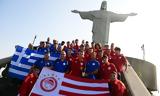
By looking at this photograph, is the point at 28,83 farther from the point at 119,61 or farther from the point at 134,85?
the point at 119,61

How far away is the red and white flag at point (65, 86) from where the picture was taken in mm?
8164

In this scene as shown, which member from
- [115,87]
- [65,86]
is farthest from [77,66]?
[115,87]

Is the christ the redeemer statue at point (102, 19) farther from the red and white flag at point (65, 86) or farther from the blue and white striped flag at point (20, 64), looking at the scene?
the red and white flag at point (65, 86)

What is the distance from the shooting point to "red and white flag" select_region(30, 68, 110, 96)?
8.16 m

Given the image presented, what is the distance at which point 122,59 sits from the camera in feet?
36.8

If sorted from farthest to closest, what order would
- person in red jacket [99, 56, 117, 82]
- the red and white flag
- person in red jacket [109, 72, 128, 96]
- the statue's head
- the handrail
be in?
the statue's head
person in red jacket [99, 56, 117, 82]
the handrail
the red and white flag
person in red jacket [109, 72, 128, 96]

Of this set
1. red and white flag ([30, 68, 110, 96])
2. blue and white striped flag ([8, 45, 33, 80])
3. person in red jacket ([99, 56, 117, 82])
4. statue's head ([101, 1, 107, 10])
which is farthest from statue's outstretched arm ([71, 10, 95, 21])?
red and white flag ([30, 68, 110, 96])

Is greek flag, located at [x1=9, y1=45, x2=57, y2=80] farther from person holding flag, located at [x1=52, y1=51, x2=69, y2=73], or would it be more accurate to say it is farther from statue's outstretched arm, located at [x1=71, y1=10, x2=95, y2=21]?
statue's outstretched arm, located at [x1=71, y1=10, x2=95, y2=21]

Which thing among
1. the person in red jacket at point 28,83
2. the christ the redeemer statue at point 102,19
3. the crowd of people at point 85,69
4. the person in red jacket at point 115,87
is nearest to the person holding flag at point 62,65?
the crowd of people at point 85,69

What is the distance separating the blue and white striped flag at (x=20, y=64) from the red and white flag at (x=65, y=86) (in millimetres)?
3244

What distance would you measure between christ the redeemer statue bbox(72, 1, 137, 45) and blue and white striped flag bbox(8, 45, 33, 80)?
44.0ft

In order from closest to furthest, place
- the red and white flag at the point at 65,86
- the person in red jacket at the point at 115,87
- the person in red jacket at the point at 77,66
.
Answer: the person in red jacket at the point at 115,87 → the red and white flag at the point at 65,86 → the person in red jacket at the point at 77,66

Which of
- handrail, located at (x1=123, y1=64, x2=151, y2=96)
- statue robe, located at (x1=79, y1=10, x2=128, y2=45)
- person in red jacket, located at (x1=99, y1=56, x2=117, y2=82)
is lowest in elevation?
handrail, located at (x1=123, y1=64, x2=151, y2=96)

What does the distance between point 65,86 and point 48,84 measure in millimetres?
473
